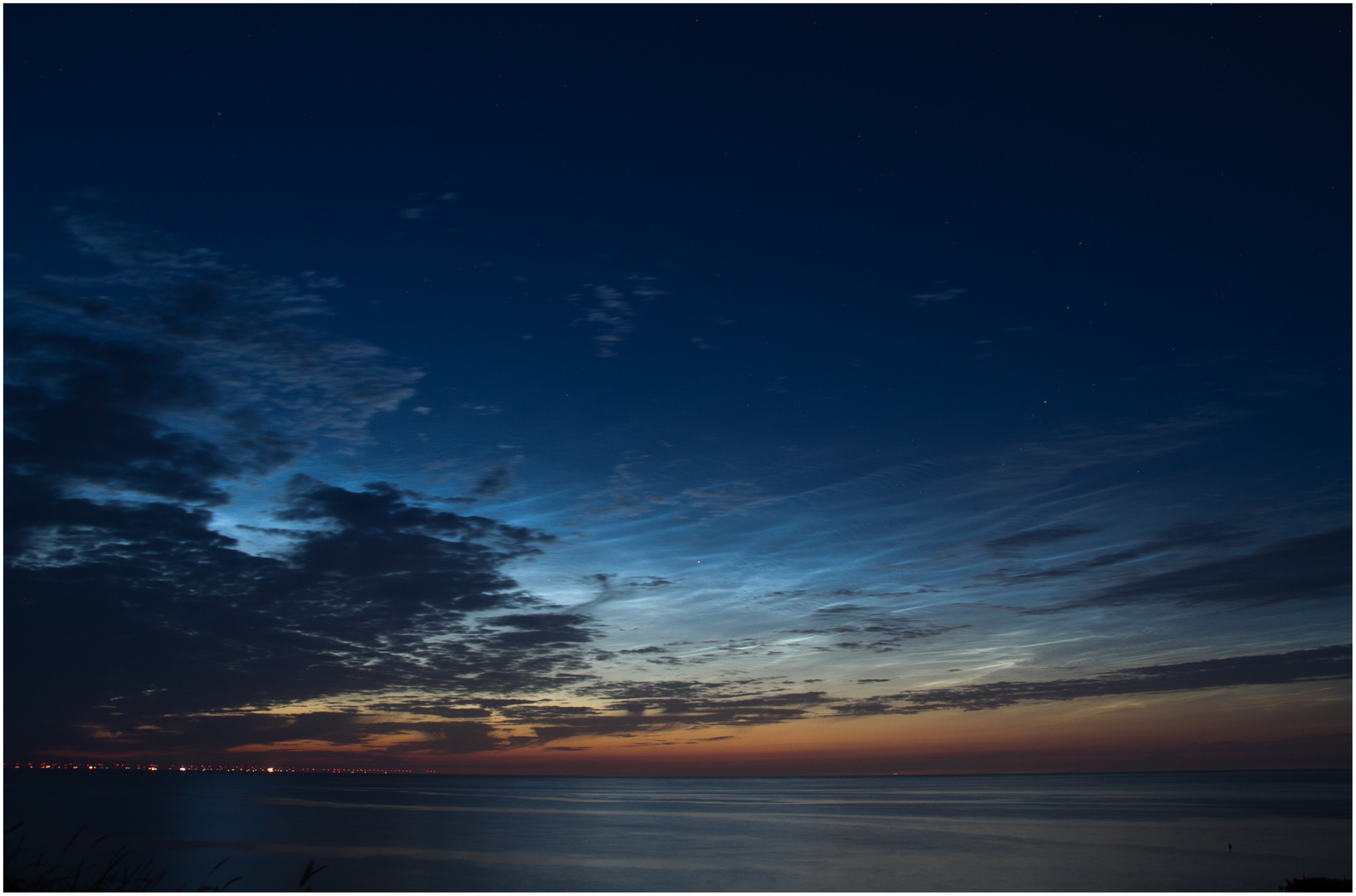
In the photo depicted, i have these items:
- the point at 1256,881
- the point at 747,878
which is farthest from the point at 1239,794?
the point at 747,878

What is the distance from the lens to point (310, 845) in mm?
67562

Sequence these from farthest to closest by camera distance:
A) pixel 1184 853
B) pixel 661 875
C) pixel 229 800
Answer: pixel 229 800, pixel 1184 853, pixel 661 875

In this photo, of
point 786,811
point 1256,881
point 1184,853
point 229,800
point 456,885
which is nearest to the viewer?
point 1256,881

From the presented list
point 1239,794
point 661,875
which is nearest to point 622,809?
point 661,875

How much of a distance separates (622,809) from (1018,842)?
240ft

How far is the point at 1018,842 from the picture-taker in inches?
2618

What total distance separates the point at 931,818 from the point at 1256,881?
5669 centimetres

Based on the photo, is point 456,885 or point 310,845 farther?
point 310,845

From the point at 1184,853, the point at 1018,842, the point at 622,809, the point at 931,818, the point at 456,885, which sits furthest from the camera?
the point at 622,809

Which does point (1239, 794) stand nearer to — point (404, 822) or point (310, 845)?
point (404, 822)

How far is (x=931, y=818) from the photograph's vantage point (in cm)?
9762

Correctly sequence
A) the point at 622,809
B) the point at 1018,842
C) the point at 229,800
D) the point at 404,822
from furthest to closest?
1. the point at 229,800
2. the point at 622,809
3. the point at 404,822
4. the point at 1018,842

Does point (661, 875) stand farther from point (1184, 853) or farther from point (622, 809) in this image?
point (622, 809)

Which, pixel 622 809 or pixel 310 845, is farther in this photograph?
pixel 622 809
